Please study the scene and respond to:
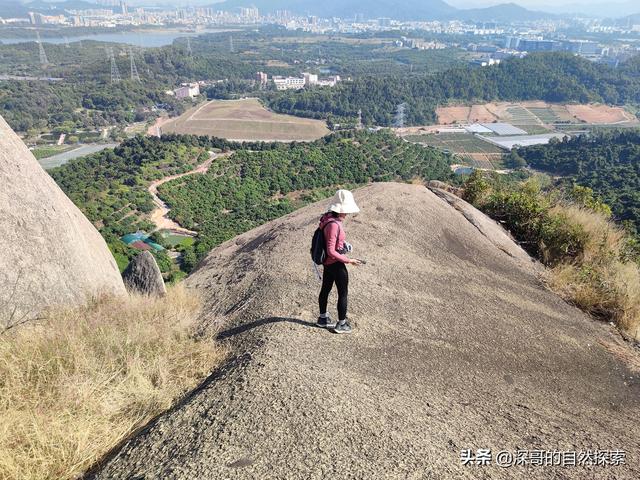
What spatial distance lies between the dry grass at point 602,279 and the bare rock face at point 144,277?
5497 millimetres

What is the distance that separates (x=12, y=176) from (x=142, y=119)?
7700 centimetres

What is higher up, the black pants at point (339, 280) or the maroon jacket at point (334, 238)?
the maroon jacket at point (334, 238)

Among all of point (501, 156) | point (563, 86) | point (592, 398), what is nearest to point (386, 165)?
point (501, 156)

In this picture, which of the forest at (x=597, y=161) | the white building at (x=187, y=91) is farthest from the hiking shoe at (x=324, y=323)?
the white building at (x=187, y=91)

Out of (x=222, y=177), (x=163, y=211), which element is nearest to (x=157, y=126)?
(x=222, y=177)

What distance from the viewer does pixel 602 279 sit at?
636cm

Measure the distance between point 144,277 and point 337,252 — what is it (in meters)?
3.47

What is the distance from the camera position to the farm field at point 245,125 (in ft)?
211

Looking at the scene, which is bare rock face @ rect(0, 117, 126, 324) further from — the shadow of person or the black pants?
the black pants

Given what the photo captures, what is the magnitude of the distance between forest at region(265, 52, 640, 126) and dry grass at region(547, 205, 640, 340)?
2839 inches

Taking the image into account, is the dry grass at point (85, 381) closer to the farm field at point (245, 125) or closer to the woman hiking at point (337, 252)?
the woman hiking at point (337, 252)

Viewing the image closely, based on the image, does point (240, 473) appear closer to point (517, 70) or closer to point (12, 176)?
point (12, 176)

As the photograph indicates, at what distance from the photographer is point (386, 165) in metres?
47.9

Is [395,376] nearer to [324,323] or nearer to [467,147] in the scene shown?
[324,323]
